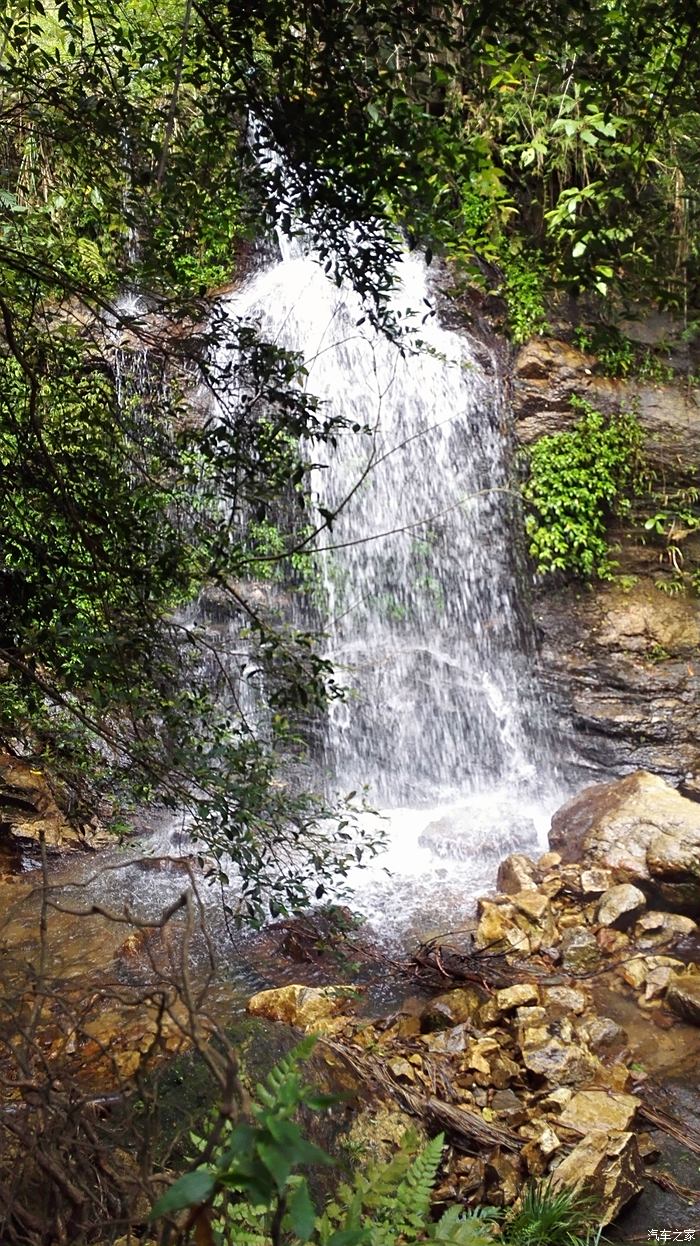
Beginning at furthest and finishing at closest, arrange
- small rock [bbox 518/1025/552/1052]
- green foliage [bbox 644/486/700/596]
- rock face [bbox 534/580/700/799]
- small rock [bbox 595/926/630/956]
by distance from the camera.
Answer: green foliage [bbox 644/486/700/596], rock face [bbox 534/580/700/799], small rock [bbox 595/926/630/956], small rock [bbox 518/1025/552/1052]

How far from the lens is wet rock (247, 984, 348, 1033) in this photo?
13.6ft

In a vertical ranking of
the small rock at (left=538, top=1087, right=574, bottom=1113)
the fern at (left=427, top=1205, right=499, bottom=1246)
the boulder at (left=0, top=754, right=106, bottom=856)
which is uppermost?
the fern at (left=427, top=1205, right=499, bottom=1246)

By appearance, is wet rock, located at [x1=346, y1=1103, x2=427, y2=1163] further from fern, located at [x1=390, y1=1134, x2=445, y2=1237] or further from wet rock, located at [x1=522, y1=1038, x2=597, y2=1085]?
fern, located at [x1=390, y1=1134, x2=445, y2=1237]

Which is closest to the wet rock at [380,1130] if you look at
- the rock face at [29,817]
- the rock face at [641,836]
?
the rock face at [641,836]

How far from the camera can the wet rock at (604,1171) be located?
3.04m

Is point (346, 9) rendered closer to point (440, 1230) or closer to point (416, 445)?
point (440, 1230)

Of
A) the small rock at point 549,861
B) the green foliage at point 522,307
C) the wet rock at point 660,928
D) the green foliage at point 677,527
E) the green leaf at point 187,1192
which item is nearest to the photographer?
the green leaf at point 187,1192

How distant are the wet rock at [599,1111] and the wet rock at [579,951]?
55.6 inches

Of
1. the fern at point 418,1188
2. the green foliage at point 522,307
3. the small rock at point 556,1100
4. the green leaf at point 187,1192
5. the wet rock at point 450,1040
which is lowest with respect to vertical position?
the small rock at point 556,1100

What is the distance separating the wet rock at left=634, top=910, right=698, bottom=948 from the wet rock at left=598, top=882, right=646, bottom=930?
7cm

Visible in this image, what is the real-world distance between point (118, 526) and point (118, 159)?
1290 millimetres

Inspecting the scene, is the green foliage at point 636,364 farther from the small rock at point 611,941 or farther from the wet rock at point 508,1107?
the wet rock at point 508,1107

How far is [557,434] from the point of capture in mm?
8828

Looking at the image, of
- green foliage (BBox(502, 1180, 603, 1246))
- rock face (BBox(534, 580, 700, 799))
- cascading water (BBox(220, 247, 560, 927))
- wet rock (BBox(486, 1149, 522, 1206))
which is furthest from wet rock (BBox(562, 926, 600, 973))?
rock face (BBox(534, 580, 700, 799))
